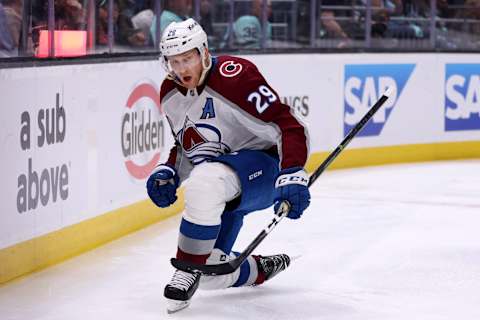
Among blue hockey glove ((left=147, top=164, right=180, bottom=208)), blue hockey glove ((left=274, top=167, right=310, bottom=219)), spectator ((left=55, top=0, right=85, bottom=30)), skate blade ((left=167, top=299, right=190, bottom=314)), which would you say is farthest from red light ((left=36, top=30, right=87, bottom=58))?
blue hockey glove ((left=274, top=167, right=310, bottom=219))

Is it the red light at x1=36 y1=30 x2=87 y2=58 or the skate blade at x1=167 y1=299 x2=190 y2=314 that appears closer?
the skate blade at x1=167 y1=299 x2=190 y2=314

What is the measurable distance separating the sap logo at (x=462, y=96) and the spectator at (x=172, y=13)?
115 inches

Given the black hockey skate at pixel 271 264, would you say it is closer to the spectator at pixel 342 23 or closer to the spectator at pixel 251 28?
the spectator at pixel 251 28

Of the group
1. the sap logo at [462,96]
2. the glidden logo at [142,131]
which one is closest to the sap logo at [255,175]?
the glidden logo at [142,131]

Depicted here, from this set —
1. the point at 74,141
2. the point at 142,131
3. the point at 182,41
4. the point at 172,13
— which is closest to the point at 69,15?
the point at 74,141

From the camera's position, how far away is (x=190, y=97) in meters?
4.12

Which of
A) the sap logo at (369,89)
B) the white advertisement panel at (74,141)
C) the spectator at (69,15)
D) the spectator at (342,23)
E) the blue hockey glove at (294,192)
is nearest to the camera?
the blue hockey glove at (294,192)

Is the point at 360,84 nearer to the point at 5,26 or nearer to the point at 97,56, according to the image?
the point at 97,56

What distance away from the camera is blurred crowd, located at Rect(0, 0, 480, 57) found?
16.9 feet

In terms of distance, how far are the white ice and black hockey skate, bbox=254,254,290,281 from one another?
0.22ft

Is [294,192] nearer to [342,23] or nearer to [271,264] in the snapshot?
[271,264]

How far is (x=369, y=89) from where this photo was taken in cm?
886

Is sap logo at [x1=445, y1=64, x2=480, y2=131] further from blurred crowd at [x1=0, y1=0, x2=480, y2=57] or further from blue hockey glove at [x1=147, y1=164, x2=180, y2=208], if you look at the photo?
blue hockey glove at [x1=147, y1=164, x2=180, y2=208]

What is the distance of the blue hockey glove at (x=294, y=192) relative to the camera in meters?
3.83
